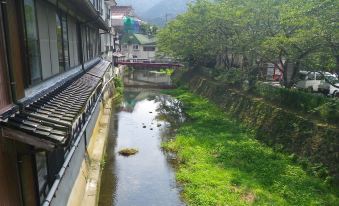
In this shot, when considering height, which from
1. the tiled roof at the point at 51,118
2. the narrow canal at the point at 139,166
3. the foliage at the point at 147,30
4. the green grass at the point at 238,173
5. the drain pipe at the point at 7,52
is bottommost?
the narrow canal at the point at 139,166

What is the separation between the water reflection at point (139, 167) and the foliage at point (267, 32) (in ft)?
31.8

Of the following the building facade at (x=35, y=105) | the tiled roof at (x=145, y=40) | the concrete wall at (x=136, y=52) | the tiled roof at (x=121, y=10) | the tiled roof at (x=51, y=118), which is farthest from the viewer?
the tiled roof at (x=121, y=10)

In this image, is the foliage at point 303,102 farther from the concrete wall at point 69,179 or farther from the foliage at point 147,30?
the foliage at point 147,30

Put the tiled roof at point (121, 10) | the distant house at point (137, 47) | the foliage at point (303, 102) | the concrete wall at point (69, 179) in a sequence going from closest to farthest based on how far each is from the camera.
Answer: the concrete wall at point (69, 179) < the foliage at point (303, 102) < the distant house at point (137, 47) < the tiled roof at point (121, 10)

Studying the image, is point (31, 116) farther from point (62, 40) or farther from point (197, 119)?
point (197, 119)

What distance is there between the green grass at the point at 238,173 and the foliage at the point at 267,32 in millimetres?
6089

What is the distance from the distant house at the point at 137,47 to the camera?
260 feet

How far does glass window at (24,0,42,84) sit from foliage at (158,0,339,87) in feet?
44.3

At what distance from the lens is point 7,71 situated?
248 inches

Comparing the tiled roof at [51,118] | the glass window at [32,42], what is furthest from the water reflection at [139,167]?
the glass window at [32,42]

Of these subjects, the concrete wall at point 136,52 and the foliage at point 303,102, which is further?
the concrete wall at point 136,52

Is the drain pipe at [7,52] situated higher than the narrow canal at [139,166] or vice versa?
the drain pipe at [7,52]

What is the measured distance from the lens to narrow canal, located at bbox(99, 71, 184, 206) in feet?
53.5

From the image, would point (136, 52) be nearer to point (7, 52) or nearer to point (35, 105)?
point (35, 105)
